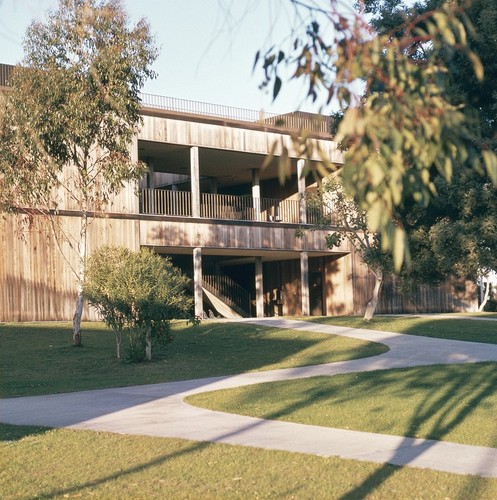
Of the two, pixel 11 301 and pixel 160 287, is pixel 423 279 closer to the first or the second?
pixel 160 287

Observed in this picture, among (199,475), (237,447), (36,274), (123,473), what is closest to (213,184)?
(36,274)

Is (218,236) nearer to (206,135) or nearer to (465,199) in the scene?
(206,135)

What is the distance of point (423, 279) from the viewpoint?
54.5ft

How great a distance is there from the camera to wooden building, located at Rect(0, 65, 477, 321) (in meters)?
30.8

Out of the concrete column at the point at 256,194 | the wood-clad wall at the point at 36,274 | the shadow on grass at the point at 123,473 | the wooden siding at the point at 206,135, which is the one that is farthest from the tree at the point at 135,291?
the concrete column at the point at 256,194

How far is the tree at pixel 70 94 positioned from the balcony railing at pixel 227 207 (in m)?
10.5

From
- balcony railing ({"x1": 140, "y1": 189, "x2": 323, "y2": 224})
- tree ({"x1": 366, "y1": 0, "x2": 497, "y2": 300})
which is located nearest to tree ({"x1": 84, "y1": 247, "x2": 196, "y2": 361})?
tree ({"x1": 366, "y1": 0, "x2": 497, "y2": 300})

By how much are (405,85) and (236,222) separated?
32.0 m

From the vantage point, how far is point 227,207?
128 ft

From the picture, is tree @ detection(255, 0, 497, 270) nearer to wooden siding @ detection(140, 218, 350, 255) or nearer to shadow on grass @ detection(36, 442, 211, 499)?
shadow on grass @ detection(36, 442, 211, 499)

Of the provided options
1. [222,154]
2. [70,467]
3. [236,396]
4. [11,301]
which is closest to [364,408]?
[236,396]

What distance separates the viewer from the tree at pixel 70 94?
23047mm

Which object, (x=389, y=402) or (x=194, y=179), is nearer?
(x=389, y=402)

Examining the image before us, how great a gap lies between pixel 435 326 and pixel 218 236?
914cm
